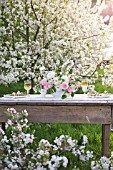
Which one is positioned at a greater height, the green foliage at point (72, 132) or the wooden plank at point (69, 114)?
the wooden plank at point (69, 114)

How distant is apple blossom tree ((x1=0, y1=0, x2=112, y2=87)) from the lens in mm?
6715

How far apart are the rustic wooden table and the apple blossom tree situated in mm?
2328

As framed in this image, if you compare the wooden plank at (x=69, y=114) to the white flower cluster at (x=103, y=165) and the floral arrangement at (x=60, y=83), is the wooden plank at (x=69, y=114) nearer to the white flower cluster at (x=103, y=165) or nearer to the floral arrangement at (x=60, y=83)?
the floral arrangement at (x=60, y=83)

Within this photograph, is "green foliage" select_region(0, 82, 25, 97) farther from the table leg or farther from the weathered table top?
the table leg

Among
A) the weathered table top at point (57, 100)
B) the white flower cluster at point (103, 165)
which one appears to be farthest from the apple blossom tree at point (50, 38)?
the white flower cluster at point (103, 165)

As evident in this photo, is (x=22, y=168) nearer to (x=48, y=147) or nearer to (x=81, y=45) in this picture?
(x=48, y=147)

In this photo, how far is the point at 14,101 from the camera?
427 cm

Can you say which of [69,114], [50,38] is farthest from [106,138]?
[50,38]

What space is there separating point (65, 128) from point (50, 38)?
1508 mm

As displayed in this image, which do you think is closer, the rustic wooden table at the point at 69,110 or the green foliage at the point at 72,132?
the rustic wooden table at the point at 69,110

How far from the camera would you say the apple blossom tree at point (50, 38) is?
22.0 feet

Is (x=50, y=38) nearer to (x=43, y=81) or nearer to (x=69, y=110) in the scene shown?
(x=43, y=81)

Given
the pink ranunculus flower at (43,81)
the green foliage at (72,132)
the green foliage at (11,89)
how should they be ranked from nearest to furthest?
the pink ranunculus flower at (43,81)
the green foliage at (72,132)
the green foliage at (11,89)

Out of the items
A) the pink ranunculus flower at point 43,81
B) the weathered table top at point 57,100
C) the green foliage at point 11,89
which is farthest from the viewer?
the green foliage at point 11,89
